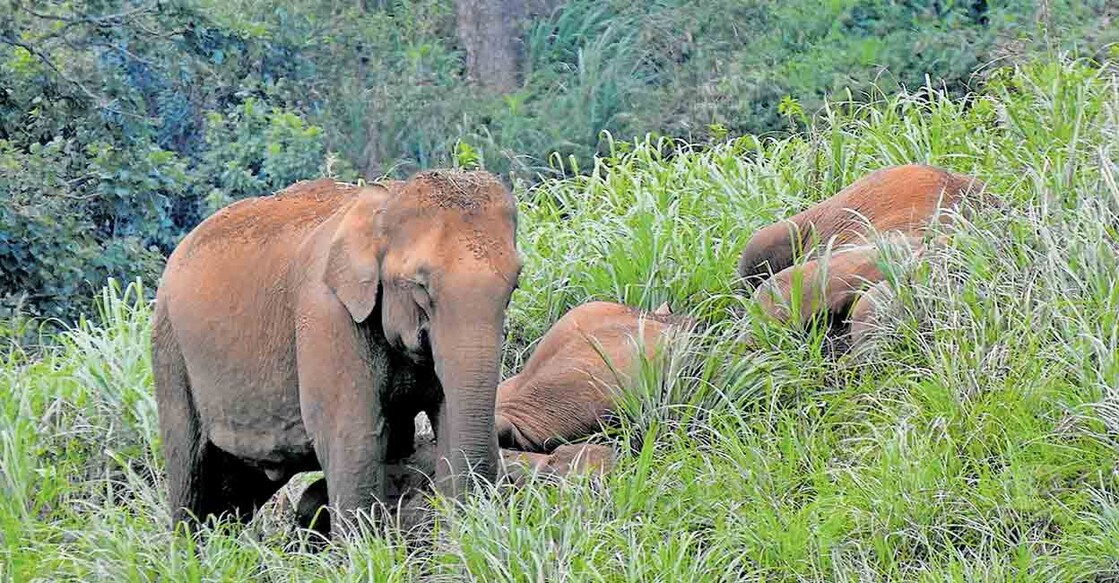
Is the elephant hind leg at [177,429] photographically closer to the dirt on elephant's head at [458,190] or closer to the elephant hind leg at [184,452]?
the elephant hind leg at [184,452]

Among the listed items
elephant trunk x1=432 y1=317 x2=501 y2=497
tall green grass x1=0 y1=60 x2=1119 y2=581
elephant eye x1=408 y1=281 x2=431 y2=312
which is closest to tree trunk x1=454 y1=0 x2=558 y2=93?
tall green grass x1=0 y1=60 x2=1119 y2=581

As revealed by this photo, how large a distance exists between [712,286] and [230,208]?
7.70ft

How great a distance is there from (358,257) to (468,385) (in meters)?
0.57

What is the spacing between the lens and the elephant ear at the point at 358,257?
618 centimetres

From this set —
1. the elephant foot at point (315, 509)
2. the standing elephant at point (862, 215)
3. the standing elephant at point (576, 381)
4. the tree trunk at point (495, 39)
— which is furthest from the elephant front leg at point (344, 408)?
the tree trunk at point (495, 39)

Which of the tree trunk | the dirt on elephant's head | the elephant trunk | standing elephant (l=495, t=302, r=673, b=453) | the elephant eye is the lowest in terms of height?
the tree trunk

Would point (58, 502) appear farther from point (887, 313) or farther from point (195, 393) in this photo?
point (887, 313)

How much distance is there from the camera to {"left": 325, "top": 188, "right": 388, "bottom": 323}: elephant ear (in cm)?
618

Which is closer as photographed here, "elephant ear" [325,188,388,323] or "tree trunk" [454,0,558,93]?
"elephant ear" [325,188,388,323]

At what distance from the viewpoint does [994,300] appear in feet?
23.6

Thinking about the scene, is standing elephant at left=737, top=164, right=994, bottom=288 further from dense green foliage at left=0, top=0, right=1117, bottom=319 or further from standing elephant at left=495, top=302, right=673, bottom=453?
dense green foliage at left=0, top=0, right=1117, bottom=319

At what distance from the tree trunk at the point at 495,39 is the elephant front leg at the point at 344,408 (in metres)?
14.3

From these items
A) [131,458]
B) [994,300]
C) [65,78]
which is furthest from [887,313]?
[65,78]

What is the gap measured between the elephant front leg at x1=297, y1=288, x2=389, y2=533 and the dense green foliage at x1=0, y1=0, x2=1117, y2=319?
3.99 meters
